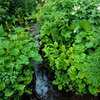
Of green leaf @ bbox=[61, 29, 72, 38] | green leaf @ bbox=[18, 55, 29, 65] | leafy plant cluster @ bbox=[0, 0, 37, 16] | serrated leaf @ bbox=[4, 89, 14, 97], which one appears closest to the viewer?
serrated leaf @ bbox=[4, 89, 14, 97]

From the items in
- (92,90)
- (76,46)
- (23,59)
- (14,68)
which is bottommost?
(92,90)

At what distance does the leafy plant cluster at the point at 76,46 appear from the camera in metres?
1.96

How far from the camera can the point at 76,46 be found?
230 cm

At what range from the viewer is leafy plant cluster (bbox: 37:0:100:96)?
196 cm

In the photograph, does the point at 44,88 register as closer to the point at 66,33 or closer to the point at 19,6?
the point at 66,33

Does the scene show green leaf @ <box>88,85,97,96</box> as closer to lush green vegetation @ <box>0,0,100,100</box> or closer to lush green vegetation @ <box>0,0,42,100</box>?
lush green vegetation @ <box>0,0,100,100</box>

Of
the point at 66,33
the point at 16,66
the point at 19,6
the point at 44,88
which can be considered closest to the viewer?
the point at 16,66

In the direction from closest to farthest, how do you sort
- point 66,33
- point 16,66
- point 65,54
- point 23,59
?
point 16,66
point 23,59
point 65,54
point 66,33

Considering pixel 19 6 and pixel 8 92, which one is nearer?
pixel 8 92

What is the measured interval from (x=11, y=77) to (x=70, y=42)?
1.44 m

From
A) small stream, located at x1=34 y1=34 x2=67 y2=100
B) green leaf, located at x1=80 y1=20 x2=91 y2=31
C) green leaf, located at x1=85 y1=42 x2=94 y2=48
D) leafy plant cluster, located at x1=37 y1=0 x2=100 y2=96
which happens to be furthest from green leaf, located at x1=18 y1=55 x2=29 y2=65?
green leaf, located at x1=80 y1=20 x2=91 y2=31

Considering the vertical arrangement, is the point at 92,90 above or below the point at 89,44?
below

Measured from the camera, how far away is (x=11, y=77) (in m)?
1.93

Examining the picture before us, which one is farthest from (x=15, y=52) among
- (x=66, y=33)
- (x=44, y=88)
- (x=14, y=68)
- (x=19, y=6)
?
(x=19, y=6)
